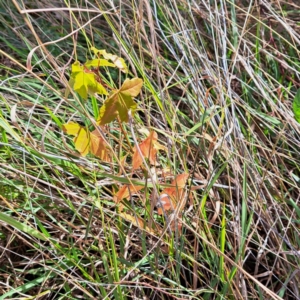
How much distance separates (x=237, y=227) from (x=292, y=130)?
0.30 metres

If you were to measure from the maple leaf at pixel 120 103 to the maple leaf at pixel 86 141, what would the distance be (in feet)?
0.17

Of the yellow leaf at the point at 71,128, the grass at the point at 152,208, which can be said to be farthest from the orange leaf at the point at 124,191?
the yellow leaf at the point at 71,128

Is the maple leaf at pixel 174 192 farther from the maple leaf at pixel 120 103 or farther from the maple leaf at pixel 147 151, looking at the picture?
the maple leaf at pixel 120 103

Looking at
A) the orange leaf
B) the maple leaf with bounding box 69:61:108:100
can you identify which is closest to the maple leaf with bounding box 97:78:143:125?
the maple leaf with bounding box 69:61:108:100

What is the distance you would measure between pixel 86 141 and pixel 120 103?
101 mm

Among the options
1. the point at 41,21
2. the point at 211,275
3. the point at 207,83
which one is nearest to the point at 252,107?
the point at 207,83

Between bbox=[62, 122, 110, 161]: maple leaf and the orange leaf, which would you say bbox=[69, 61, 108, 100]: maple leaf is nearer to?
bbox=[62, 122, 110, 161]: maple leaf

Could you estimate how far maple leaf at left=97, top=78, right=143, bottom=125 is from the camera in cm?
85

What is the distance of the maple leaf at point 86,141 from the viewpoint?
2.93 ft

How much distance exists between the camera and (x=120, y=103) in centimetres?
86

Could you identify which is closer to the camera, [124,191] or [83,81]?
[83,81]

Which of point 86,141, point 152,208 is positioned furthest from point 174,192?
point 86,141

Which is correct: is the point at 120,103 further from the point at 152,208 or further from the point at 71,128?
the point at 152,208

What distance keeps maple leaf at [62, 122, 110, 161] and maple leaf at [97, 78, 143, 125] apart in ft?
0.17
